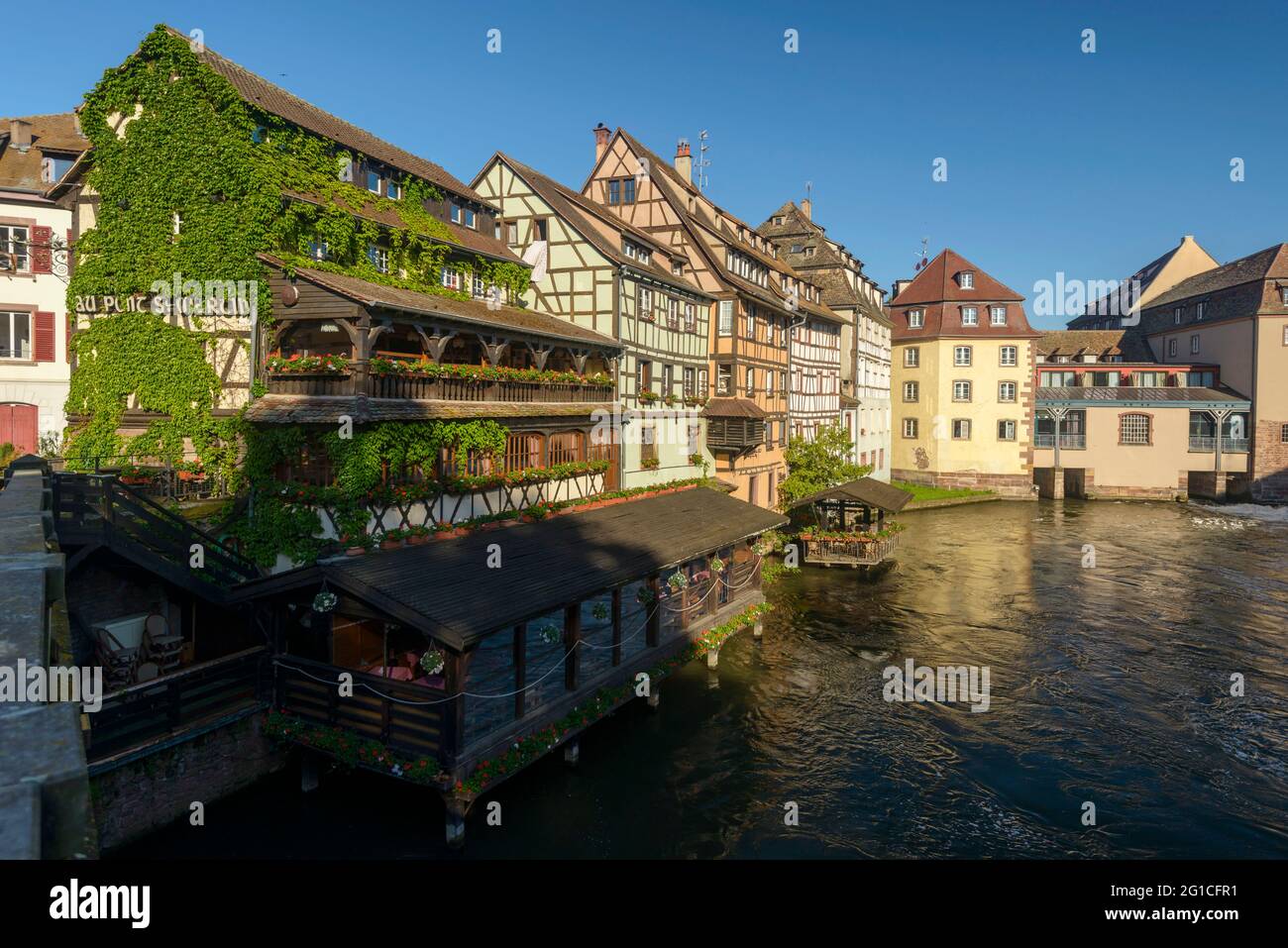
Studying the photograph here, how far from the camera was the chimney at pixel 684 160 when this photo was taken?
42719 mm

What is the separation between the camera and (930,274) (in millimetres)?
60781

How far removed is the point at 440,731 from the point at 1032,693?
15396 millimetres

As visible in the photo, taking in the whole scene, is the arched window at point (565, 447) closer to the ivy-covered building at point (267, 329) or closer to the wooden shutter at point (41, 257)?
the ivy-covered building at point (267, 329)

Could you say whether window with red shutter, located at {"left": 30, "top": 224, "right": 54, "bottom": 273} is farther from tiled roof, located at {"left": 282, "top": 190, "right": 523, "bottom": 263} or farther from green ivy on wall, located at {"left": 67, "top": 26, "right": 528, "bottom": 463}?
tiled roof, located at {"left": 282, "top": 190, "right": 523, "bottom": 263}

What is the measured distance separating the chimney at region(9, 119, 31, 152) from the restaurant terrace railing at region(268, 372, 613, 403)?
17271 millimetres

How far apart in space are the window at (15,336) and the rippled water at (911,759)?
1754 centimetres

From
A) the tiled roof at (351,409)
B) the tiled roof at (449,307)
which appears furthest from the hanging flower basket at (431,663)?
the tiled roof at (449,307)

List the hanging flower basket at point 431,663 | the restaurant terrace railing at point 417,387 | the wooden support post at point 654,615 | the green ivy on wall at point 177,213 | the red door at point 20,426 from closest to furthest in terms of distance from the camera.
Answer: the hanging flower basket at point 431,663 → the restaurant terrace railing at point 417,387 → the wooden support post at point 654,615 → the green ivy on wall at point 177,213 → the red door at point 20,426

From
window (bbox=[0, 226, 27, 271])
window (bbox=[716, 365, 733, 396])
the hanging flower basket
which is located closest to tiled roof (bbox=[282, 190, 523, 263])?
window (bbox=[0, 226, 27, 271])

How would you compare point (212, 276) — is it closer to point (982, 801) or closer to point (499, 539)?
point (499, 539)

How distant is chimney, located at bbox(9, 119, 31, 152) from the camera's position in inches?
1075

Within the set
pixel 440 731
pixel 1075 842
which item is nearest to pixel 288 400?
pixel 440 731

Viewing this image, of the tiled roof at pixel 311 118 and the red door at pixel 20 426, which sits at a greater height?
the tiled roof at pixel 311 118

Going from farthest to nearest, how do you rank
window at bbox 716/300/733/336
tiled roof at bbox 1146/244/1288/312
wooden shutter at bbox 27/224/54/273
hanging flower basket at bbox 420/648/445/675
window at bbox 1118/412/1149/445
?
window at bbox 1118/412/1149/445 < tiled roof at bbox 1146/244/1288/312 < window at bbox 716/300/733/336 < wooden shutter at bbox 27/224/54/273 < hanging flower basket at bbox 420/648/445/675
